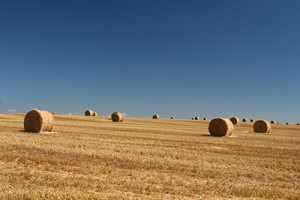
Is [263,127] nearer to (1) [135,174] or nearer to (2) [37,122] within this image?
(2) [37,122]

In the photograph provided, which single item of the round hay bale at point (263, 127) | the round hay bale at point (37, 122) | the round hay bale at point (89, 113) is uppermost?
the round hay bale at point (89, 113)

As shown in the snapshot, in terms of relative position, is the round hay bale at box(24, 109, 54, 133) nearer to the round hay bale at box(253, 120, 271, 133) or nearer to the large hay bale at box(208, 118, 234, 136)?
the large hay bale at box(208, 118, 234, 136)

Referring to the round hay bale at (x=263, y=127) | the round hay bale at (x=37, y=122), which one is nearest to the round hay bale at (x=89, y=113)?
the round hay bale at (x=263, y=127)

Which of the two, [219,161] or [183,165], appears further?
[219,161]

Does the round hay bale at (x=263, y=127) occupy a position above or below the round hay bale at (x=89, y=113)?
below

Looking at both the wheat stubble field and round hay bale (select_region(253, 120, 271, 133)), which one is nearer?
the wheat stubble field

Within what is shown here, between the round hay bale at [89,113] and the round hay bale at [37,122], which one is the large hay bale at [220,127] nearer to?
the round hay bale at [37,122]

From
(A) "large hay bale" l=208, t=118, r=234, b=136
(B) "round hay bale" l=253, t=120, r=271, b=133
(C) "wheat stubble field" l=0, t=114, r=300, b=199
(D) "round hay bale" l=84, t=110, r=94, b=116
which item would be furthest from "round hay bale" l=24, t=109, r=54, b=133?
(D) "round hay bale" l=84, t=110, r=94, b=116

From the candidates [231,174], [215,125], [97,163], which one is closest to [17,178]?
[97,163]

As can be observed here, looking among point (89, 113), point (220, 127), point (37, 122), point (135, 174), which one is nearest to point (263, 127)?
point (220, 127)

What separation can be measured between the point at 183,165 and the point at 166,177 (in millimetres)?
1872

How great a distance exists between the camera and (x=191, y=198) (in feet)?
18.0

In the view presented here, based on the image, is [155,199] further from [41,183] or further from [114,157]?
[114,157]

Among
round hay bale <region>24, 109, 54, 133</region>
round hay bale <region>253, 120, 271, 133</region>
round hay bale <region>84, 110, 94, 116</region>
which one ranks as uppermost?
round hay bale <region>84, 110, 94, 116</region>
